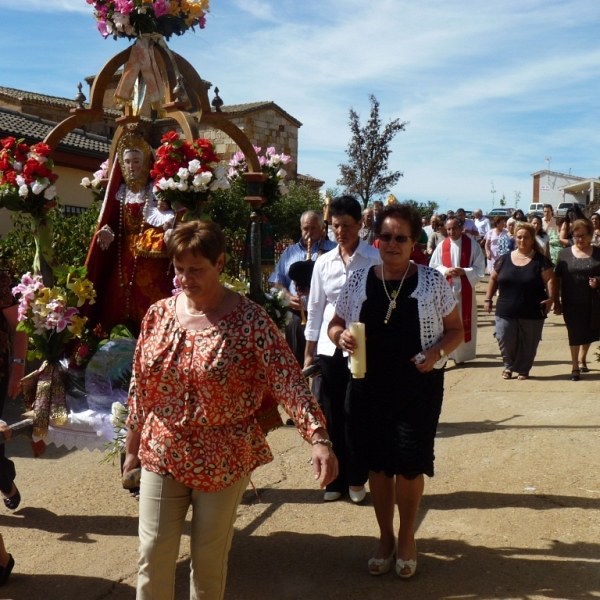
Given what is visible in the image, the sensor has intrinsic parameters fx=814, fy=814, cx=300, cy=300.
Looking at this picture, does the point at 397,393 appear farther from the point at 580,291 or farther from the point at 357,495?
the point at 580,291

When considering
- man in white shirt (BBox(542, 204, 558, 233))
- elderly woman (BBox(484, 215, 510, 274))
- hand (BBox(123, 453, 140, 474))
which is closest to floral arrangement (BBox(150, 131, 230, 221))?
hand (BBox(123, 453, 140, 474))

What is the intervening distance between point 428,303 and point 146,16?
289cm

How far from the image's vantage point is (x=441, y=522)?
17.0ft

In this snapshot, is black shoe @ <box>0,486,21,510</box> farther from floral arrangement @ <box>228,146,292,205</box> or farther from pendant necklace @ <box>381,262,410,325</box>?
floral arrangement @ <box>228,146,292,205</box>

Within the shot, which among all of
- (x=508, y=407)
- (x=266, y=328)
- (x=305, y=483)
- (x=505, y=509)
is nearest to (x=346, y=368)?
(x=305, y=483)

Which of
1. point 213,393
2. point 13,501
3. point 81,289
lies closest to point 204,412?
point 213,393

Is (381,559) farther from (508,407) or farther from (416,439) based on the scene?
(508,407)

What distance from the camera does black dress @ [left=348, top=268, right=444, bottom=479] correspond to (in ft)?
14.0

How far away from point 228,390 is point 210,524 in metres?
0.54

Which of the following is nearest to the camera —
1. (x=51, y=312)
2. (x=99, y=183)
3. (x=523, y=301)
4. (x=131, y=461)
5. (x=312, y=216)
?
(x=131, y=461)

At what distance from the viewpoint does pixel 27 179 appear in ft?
17.5

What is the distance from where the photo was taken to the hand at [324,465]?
313 centimetres

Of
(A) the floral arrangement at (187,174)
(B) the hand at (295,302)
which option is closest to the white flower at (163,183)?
(A) the floral arrangement at (187,174)

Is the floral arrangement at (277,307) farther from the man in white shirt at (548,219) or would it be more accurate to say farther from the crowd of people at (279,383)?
the man in white shirt at (548,219)
